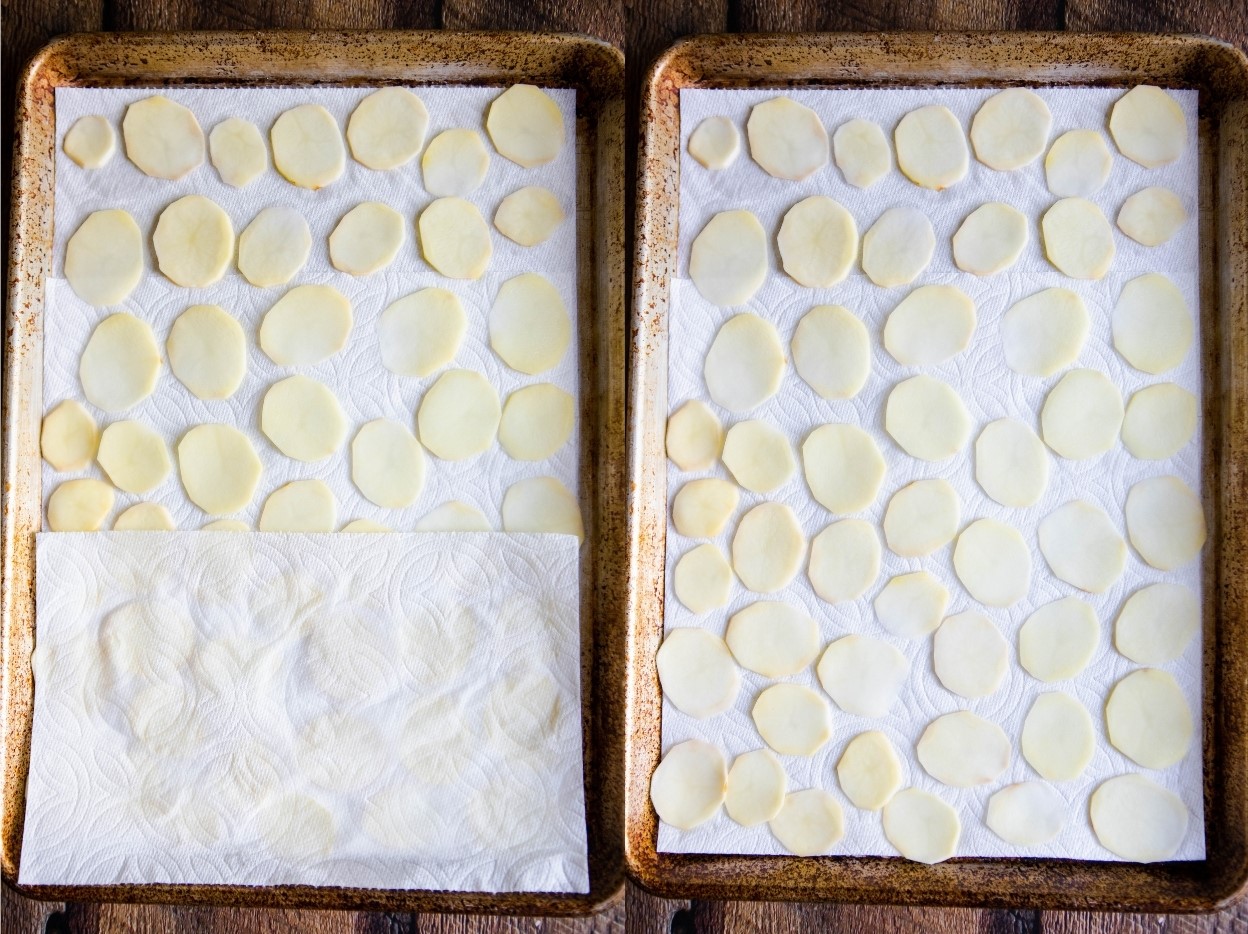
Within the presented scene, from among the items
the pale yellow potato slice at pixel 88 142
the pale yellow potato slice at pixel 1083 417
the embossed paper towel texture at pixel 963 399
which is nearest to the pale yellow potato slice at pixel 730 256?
the embossed paper towel texture at pixel 963 399

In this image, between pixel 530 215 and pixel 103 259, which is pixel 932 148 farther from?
pixel 103 259

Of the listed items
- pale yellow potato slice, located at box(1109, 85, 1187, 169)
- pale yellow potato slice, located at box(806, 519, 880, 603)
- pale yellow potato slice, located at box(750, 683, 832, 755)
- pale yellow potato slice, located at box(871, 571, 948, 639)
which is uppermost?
pale yellow potato slice, located at box(1109, 85, 1187, 169)

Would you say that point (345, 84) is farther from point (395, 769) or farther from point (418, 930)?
point (418, 930)

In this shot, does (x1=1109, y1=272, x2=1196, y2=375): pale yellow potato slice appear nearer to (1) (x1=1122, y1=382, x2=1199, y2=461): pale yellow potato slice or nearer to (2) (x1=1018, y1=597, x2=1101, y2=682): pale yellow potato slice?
(1) (x1=1122, y1=382, x2=1199, y2=461): pale yellow potato slice

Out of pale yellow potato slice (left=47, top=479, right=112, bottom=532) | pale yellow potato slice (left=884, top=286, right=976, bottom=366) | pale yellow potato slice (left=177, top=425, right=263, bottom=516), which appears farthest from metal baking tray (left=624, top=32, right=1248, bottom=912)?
pale yellow potato slice (left=47, top=479, right=112, bottom=532)

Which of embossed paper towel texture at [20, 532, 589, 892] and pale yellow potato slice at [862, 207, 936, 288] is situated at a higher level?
pale yellow potato slice at [862, 207, 936, 288]

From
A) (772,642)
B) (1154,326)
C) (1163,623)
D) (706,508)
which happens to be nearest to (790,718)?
(772,642)
